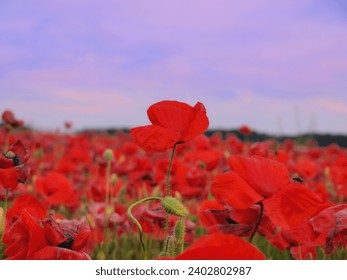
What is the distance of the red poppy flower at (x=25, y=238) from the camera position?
78 cm

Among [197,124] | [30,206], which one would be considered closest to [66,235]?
[197,124]

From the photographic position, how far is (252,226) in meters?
0.95

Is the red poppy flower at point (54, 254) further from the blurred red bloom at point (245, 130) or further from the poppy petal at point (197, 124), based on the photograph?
the blurred red bloom at point (245, 130)

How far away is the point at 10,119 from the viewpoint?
2684 mm

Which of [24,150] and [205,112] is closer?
[205,112]

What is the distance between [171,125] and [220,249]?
0.38 meters

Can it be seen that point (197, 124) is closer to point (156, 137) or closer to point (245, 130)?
point (156, 137)

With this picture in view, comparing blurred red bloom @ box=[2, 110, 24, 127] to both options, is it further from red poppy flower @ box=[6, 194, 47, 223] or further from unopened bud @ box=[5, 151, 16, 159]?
unopened bud @ box=[5, 151, 16, 159]

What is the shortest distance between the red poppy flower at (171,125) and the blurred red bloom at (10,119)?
185cm
